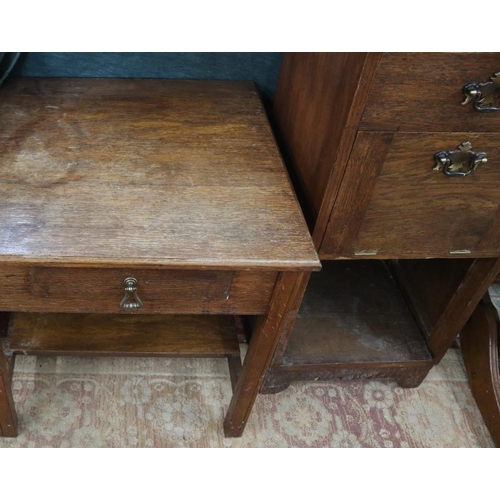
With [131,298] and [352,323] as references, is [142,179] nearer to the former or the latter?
[131,298]

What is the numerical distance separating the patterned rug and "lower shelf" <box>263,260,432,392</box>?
0.08 metres

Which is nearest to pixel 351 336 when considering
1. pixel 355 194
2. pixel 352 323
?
pixel 352 323

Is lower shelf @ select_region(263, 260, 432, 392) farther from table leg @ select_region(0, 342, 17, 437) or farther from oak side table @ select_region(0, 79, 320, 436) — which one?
table leg @ select_region(0, 342, 17, 437)

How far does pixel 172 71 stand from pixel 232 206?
51cm

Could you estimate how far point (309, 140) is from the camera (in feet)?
3.13

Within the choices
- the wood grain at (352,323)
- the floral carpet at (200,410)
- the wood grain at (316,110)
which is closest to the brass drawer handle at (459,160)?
the wood grain at (316,110)

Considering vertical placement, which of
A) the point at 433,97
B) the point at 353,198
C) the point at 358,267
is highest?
the point at 433,97

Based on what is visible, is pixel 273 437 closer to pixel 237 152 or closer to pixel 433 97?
pixel 237 152

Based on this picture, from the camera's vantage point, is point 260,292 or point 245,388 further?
point 245,388

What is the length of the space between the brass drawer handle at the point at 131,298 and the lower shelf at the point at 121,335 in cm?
33

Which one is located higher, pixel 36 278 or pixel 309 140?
pixel 309 140

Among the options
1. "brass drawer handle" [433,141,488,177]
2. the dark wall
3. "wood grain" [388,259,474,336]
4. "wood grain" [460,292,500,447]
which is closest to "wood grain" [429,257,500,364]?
"wood grain" [388,259,474,336]

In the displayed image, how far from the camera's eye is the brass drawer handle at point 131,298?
0.76 m

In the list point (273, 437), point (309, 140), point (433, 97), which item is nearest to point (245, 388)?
point (273, 437)
